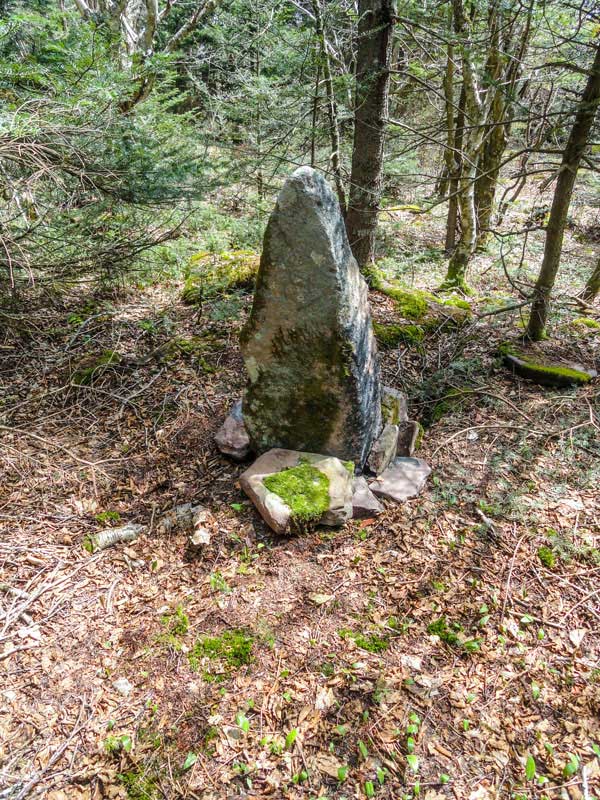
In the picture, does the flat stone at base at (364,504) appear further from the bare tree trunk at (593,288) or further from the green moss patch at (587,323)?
the bare tree trunk at (593,288)

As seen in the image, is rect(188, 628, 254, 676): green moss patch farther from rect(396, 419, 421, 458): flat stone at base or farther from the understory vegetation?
rect(396, 419, 421, 458): flat stone at base

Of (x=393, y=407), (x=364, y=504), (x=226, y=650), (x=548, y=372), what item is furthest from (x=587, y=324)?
(x=226, y=650)

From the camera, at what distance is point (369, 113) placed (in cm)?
557

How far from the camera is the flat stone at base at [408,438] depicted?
409 centimetres

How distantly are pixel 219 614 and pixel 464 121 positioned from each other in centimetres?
1054

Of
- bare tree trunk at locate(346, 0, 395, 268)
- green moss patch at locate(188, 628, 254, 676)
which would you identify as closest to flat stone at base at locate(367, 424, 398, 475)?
green moss patch at locate(188, 628, 254, 676)

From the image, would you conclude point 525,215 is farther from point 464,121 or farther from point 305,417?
point 305,417

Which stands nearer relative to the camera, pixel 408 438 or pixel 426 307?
pixel 408 438

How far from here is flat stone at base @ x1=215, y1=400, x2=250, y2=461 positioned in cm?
394

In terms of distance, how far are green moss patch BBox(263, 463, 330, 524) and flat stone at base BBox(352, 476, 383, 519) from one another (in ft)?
1.00

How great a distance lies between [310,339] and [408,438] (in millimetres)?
1506

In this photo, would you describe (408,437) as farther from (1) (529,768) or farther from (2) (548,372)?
(1) (529,768)

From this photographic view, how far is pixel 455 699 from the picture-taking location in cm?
239

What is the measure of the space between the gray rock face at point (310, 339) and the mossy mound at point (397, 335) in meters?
1.62
